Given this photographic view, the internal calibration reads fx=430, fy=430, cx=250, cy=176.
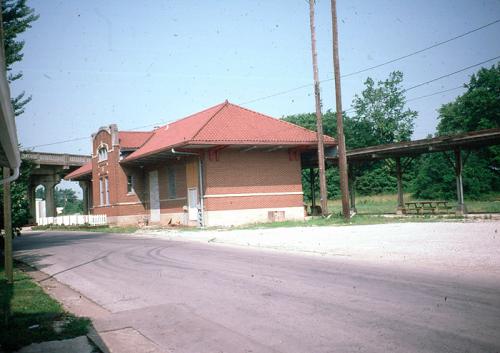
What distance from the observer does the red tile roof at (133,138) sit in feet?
112

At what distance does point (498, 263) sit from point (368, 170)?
62422 mm

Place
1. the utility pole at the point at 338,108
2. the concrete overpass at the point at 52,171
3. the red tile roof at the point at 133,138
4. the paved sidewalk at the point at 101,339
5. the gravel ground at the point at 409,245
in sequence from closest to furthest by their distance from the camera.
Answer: the paved sidewalk at the point at 101,339, the gravel ground at the point at 409,245, the utility pole at the point at 338,108, the red tile roof at the point at 133,138, the concrete overpass at the point at 52,171

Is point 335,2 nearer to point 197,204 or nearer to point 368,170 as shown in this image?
point 197,204

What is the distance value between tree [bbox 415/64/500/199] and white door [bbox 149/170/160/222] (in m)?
37.7

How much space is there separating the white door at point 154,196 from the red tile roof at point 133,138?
308 cm

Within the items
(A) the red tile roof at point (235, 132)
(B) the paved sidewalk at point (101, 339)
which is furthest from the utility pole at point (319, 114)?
(B) the paved sidewalk at point (101, 339)

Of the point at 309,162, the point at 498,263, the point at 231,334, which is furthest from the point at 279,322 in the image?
the point at 309,162

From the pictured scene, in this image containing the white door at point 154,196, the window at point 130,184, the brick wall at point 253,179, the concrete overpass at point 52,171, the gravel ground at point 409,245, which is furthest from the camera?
the concrete overpass at point 52,171

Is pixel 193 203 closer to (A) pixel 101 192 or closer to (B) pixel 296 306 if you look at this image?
(A) pixel 101 192

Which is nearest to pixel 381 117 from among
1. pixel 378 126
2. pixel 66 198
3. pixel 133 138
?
pixel 378 126

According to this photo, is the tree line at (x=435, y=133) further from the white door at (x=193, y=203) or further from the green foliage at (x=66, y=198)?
the green foliage at (x=66, y=198)

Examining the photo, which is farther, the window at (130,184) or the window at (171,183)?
the window at (130,184)

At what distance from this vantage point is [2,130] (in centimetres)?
403

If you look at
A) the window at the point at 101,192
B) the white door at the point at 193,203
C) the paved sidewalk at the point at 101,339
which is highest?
the window at the point at 101,192
